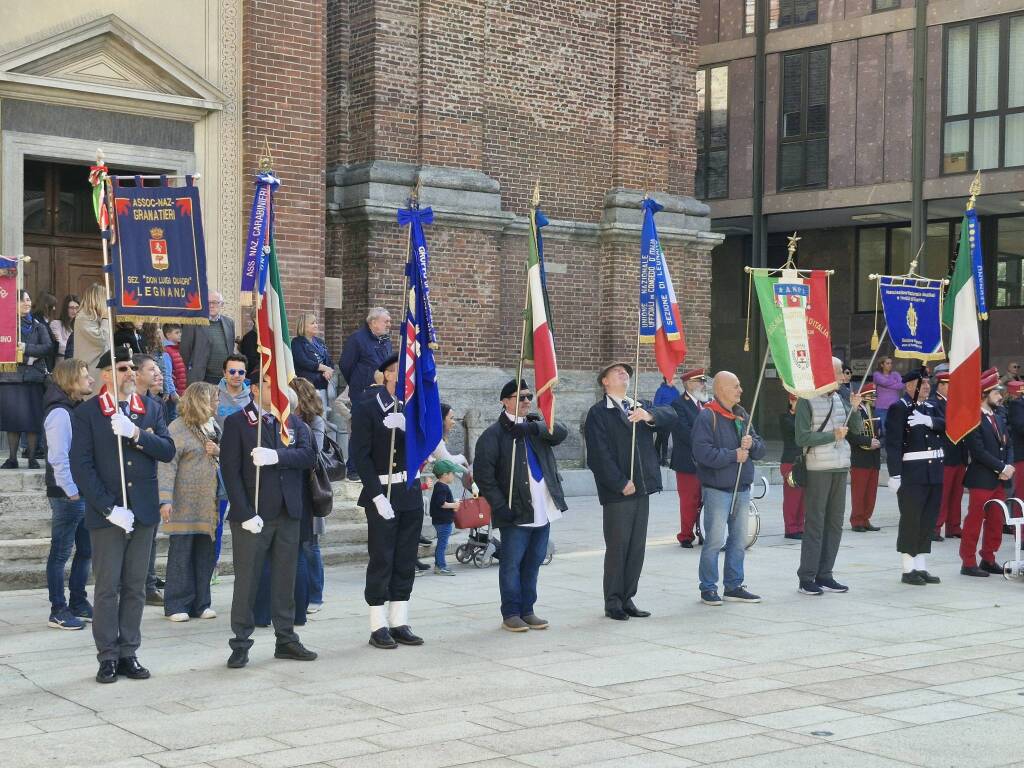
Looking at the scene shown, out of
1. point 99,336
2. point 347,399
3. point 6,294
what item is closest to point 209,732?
point 99,336

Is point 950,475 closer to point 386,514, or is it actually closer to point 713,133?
point 386,514

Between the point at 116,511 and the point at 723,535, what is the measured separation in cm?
531

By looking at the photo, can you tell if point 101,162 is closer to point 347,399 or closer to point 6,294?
point 6,294

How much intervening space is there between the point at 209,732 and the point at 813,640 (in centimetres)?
470

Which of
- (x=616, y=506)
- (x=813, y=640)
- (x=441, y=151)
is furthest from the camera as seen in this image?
(x=441, y=151)

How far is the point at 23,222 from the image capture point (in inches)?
645

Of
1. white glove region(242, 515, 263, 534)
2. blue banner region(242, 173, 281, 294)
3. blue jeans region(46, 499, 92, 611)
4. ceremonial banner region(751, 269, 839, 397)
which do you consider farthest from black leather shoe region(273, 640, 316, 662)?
ceremonial banner region(751, 269, 839, 397)

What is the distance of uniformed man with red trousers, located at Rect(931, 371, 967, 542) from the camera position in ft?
45.0

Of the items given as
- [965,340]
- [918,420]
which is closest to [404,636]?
[918,420]

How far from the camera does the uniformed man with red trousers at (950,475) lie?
45.0 feet

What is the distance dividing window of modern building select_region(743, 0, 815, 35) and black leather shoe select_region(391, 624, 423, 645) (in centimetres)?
2563

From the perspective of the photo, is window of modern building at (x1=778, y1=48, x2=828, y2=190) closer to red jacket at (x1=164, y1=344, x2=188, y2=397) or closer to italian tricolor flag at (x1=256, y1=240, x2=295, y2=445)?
red jacket at (x1=164, y1=344, x2=188, y2=397)

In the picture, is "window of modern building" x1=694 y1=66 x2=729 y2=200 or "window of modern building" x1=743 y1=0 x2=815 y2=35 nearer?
"window of modern building" x1=743 y1=0 x2=815 y2=35

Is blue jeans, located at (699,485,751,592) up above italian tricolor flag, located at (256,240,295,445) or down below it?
below
